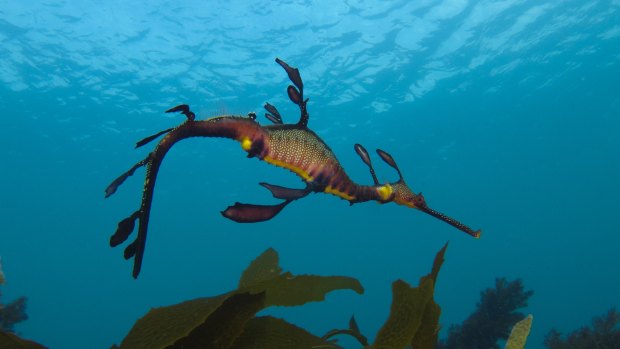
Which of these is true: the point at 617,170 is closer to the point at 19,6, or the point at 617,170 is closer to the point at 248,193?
the point at 248,193

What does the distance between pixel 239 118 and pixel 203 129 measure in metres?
0.14

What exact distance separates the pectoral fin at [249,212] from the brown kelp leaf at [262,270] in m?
1.00

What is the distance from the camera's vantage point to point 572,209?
63.7 m

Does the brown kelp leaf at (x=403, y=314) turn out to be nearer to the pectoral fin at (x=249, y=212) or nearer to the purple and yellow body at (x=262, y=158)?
the purple and yellow body at (x=262, y=158)

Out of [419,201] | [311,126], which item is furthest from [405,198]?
[311,126]

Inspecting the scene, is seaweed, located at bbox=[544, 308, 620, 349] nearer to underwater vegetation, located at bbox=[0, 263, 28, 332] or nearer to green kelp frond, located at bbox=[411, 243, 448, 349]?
green kelp frond, located at bbox=[411, 243, 448, 349]

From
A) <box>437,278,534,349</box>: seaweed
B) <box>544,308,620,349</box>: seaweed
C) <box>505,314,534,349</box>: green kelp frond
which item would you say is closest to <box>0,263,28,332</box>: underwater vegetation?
<box>505,314,534,349</box>: green kelp frond

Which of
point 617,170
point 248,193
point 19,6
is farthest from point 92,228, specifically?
point 617,170

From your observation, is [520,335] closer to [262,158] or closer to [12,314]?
[262,158]

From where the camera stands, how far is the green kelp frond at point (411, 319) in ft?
5.44

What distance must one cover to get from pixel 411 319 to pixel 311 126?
30913mm

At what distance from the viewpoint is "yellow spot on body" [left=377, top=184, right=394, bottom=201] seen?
189 centimetres

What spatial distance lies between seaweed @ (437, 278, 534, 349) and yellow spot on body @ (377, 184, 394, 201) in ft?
23.9

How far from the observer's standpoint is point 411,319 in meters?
1.68
